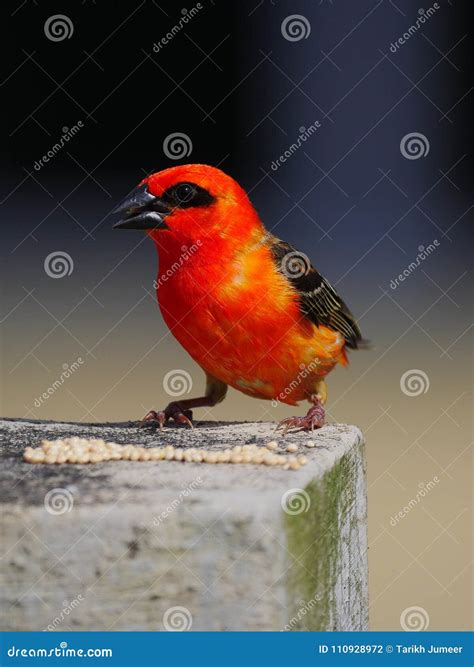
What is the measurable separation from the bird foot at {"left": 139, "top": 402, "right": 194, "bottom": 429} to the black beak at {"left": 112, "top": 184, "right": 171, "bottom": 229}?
2.38 feet

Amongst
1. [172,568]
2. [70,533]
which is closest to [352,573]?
[172,568]

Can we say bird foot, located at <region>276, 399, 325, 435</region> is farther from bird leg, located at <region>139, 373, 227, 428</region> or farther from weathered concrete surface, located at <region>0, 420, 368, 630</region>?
weathered concrete surface, located at <region>0, 420, 368, 630</region>

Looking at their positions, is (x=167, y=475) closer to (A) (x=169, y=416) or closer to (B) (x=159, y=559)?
(B) (x=159, y=559)

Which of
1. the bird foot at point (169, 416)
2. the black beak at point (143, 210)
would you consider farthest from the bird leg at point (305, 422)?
the black beak at point (143, 210)

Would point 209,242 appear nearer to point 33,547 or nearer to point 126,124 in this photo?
point 33,547

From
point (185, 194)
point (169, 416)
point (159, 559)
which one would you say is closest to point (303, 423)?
point (169, 416)

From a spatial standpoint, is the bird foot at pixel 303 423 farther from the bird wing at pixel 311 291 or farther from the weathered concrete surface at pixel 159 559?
the weathered concrete surface at pixel 159 559

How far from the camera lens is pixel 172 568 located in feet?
8.50

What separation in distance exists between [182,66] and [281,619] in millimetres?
7878

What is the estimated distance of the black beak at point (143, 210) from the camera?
12.3ft

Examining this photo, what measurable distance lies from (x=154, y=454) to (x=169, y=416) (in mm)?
938

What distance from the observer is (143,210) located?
3.81 meters

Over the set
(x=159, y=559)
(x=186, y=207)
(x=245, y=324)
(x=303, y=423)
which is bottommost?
(x=159, y=559)

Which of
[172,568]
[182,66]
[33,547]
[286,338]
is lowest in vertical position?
[33,547]
